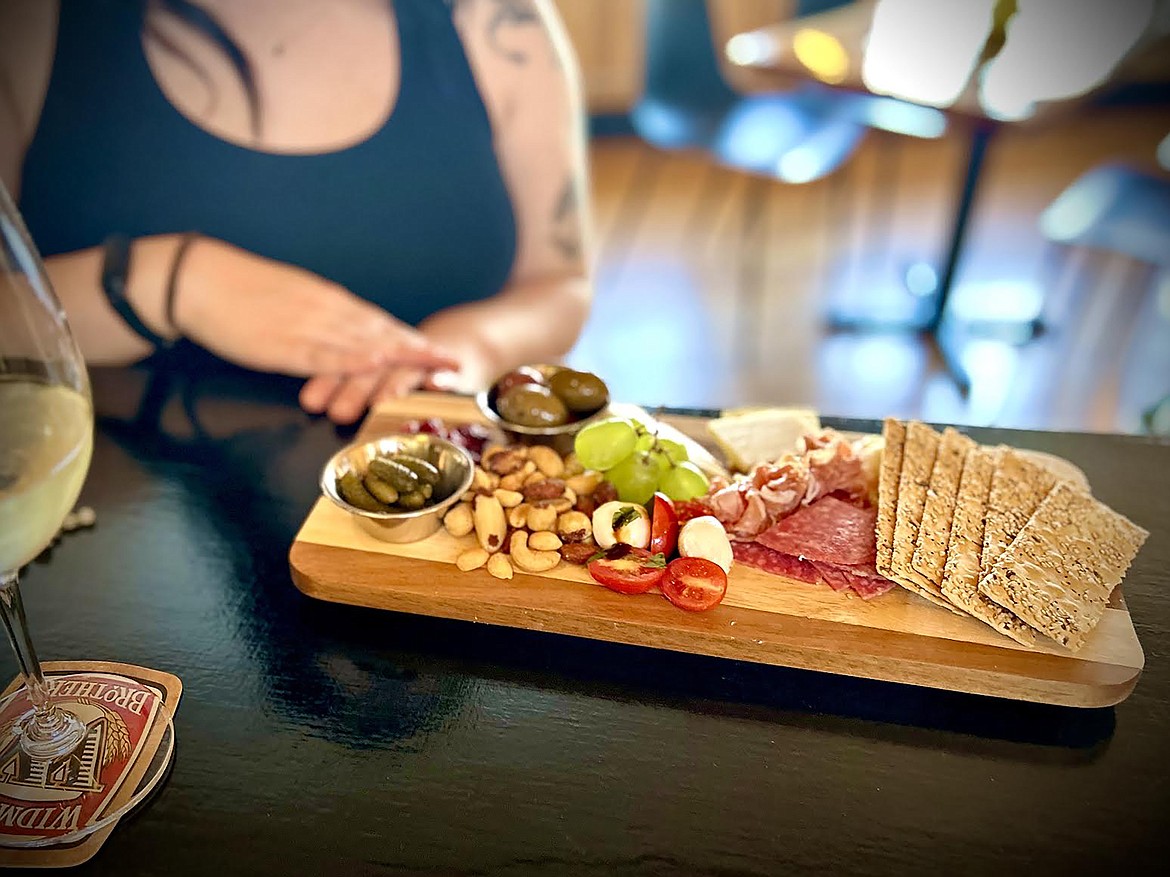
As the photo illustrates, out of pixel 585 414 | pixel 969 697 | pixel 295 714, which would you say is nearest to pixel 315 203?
pixel 585 414

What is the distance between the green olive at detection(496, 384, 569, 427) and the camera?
1211mm

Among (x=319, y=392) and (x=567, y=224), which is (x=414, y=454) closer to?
(x=319, y=392)

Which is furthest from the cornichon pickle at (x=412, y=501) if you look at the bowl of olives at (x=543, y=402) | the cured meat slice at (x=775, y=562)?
the cured meat slice at (x=775, y=562)

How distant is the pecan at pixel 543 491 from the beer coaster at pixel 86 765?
0.41m

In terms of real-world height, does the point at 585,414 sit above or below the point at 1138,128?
above

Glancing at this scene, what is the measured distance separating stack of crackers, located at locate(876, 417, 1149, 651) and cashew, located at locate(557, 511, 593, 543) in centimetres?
31

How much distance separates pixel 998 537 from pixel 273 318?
1.37 meters

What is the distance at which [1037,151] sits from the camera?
4430 mm

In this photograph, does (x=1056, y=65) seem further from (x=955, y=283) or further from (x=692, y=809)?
(x=692, y=809)

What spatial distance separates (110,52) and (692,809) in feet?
5.55

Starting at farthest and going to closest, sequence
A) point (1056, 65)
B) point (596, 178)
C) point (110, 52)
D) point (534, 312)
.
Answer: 1. point (596, 178)
2. point (1056, 65)
3. point (534, 312)
4. point (110, 52)

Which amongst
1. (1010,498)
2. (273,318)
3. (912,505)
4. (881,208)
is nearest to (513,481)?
(912,505)

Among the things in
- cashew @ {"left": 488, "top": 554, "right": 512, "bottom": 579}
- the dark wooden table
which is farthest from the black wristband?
cashew @ {"left": 488, "top": 554, "right": 512, "bottom": 579}

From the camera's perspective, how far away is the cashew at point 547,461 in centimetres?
111
